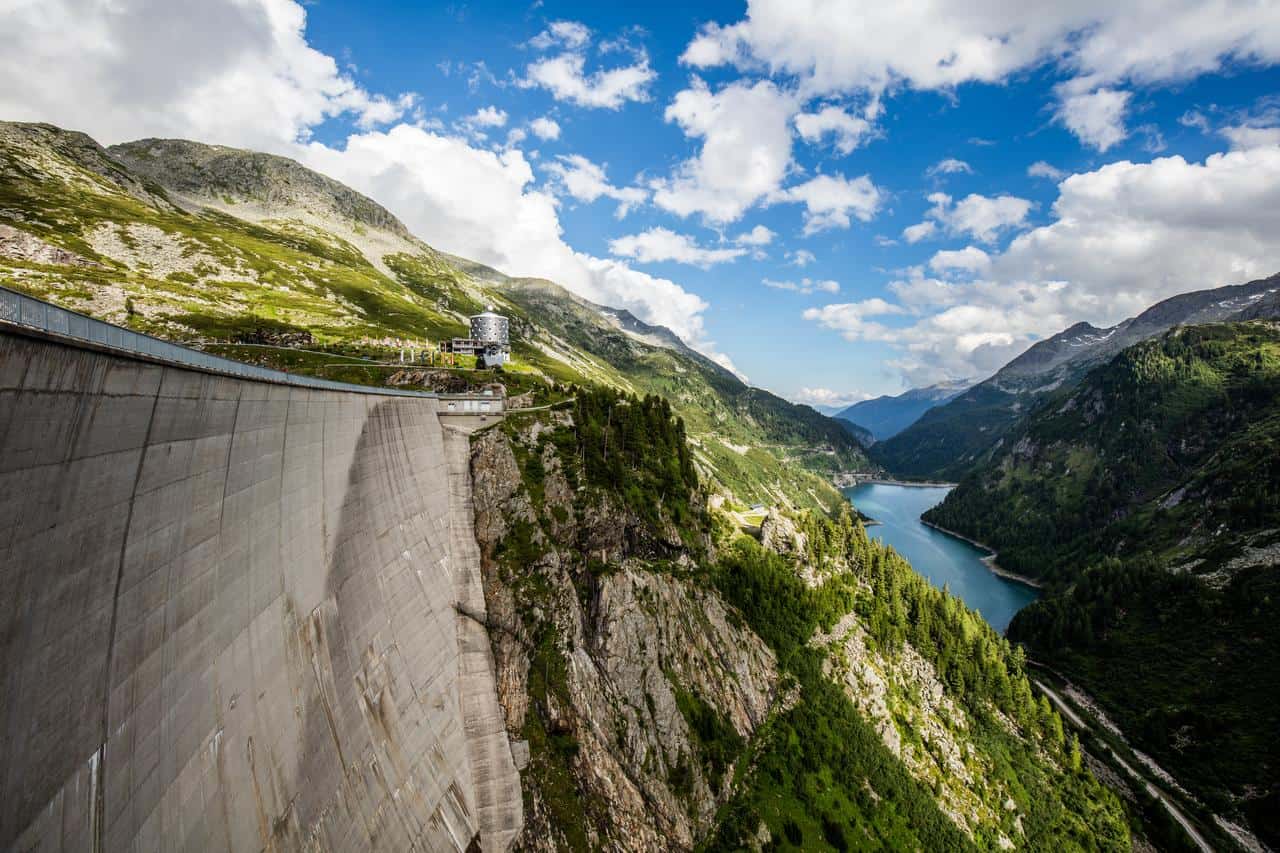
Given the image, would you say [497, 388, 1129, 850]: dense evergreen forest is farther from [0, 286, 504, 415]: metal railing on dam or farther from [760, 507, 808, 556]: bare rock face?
[0, 286, 504, 415]: metal railing on dam

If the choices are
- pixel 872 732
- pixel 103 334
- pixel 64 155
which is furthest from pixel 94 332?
pixel 64 155

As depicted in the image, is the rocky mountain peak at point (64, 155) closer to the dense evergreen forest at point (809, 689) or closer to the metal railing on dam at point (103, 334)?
the dense evergreen forest at point (809, 689)

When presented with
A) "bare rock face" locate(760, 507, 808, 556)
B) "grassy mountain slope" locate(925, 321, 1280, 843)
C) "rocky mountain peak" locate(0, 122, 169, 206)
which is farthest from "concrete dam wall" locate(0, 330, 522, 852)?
"rocky mountain peak" locate(0, 122, 169, 206)

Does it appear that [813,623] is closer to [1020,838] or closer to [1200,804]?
[1020,838]

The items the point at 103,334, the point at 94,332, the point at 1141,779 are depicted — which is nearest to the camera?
the point at 94,332

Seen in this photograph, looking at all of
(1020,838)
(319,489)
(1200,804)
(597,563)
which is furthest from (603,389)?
(1200,804)

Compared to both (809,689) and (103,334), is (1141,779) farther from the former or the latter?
(103,334)

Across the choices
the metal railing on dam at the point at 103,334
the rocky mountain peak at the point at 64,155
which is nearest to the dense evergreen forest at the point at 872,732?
the metal railing on dam at the point at 103,334
